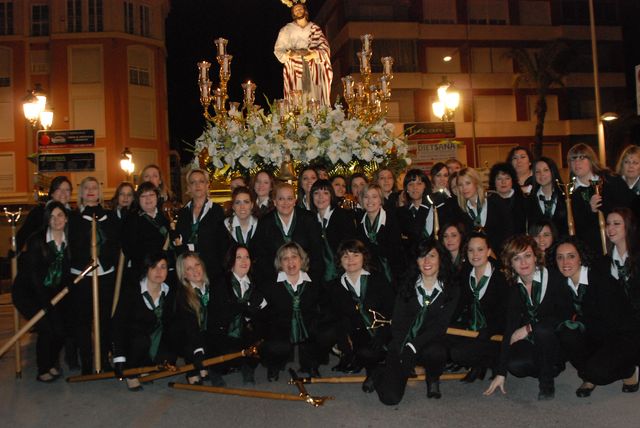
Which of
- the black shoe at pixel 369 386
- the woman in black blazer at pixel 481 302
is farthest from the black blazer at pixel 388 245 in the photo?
the black shoe at pixel 369 386

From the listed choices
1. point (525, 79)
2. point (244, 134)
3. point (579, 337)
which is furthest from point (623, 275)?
point (525, 79)

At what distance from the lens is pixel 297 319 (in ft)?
20.5

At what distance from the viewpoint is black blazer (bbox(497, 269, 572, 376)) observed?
5.53m

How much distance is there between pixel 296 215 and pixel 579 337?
2.83 metres

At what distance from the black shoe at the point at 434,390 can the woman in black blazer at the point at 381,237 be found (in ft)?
5.34

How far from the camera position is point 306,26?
1026 cm

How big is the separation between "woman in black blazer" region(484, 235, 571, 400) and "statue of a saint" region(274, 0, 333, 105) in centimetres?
521

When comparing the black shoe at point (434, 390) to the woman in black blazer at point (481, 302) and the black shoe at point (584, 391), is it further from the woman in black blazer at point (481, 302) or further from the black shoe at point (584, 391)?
the black shoe at point (584, 391)

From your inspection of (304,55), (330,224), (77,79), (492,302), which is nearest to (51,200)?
(330,224)

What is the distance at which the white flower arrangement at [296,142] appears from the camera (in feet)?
24.7

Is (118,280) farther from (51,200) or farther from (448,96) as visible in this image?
(448,96)

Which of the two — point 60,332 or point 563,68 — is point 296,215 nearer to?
point 60,332

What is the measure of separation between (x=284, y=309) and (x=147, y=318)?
1.26 meters

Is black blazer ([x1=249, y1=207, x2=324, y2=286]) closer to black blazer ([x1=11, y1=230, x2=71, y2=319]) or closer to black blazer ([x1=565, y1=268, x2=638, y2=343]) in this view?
black blazer ([x1=11, y1=230, x2=71, y2=319])
